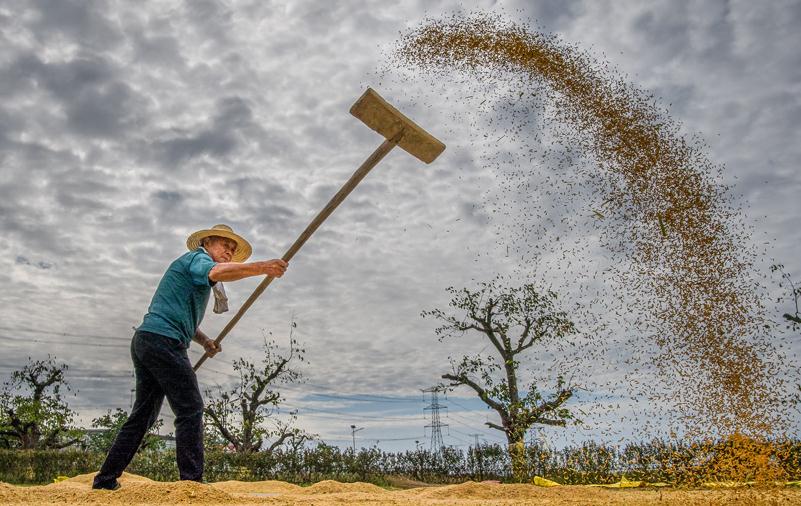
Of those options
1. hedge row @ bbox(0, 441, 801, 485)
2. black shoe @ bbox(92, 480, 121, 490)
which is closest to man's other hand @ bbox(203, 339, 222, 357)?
black shoe @ bbox(92, 480, 121, 490)

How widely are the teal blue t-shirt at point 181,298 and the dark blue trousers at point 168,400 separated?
0.08 metres

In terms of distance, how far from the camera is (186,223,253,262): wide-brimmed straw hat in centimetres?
416

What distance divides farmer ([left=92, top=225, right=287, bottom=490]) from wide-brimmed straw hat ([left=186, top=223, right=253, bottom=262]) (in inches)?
13.1

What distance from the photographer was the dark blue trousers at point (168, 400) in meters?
3.54

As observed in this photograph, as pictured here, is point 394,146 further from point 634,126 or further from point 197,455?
point 634,126

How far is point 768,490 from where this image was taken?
4.07 metres

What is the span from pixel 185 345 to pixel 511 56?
431 cm

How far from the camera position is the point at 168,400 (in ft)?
11.9

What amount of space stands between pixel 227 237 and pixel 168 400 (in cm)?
119

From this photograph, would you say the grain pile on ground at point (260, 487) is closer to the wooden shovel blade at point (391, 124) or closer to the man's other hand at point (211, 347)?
the man's other hand at point (211, 347)

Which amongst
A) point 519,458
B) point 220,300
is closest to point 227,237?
point 220,300

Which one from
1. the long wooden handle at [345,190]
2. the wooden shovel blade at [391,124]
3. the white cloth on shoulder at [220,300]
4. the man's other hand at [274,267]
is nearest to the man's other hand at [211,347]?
the white cloth on shoulder at [220,300]

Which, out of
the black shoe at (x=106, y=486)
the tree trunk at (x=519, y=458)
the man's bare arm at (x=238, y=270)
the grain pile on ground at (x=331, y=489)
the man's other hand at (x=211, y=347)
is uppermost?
the man's bare arm at (x=238, y=270)

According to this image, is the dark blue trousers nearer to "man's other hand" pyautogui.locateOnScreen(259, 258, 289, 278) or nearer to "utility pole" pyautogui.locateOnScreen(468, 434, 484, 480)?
"man's other hand" pyautogui.locateOnScreen(259, 258, 289, 278)
